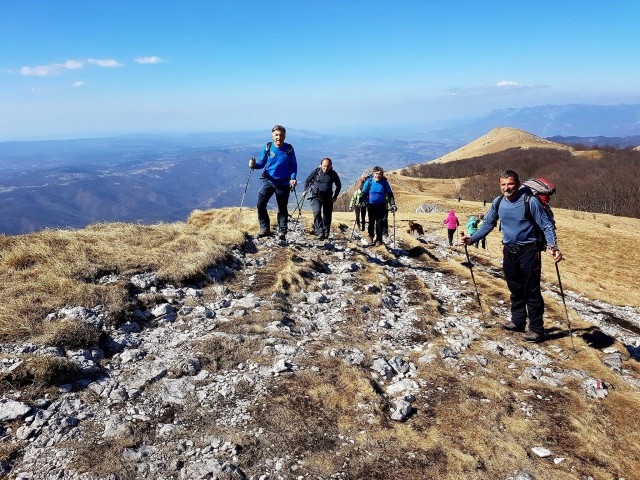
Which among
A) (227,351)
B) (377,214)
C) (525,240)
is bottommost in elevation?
(227,351)

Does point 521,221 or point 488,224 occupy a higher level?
point 521,221

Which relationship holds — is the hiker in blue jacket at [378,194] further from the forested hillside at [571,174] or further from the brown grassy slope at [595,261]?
the forested hillside at [571,174]

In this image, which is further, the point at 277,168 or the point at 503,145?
the point at 503,145

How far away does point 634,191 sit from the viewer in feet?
324

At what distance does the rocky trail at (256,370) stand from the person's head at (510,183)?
3044 mm

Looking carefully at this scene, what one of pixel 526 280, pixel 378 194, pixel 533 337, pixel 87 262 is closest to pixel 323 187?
pixel 378 194

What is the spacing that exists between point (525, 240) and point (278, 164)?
7.39 meters

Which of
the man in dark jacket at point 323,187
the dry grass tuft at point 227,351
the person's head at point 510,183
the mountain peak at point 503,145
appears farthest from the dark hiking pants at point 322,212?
the mountain peak at point 503,145

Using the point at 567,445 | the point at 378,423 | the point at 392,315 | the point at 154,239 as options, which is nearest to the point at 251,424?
the point at 378,423

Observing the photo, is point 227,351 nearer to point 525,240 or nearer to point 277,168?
point 525,240

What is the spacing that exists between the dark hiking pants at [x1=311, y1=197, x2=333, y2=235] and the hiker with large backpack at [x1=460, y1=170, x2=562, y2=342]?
6.41 metres

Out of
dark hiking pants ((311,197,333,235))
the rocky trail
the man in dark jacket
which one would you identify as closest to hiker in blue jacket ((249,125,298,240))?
the man in dark jacket

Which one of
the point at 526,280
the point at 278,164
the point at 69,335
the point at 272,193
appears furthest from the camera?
the point at 272,193

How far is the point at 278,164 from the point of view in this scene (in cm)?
1185
